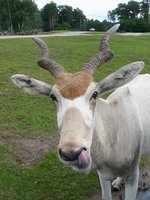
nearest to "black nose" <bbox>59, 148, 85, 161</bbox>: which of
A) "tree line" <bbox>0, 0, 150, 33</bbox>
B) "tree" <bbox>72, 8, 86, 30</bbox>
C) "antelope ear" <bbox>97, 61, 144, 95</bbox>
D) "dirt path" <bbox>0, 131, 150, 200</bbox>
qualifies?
"antelope ear" <bbox>97, 61, 144, 95</bbox>

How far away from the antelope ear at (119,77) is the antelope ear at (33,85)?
2.65 feet

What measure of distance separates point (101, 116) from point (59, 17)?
A: 114144 millimetres

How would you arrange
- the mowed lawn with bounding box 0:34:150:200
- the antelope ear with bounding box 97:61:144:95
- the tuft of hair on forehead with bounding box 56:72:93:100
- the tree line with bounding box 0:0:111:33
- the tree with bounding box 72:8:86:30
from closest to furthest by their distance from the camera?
the tuft of hair on forehead with bounding box 56:72:93:100 → the antelope ear with bounding box 97:61:144:95 → the mowed lawn with bounding box 0:34:150:200 → the tree line with bounding box 0:0:111:33 → the tree with bounding box 72:8:86:30

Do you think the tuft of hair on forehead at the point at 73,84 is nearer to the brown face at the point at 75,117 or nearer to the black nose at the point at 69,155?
the brown face at the point at 75,117

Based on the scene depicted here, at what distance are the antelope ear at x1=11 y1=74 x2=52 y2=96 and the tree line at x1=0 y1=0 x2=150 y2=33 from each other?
72.3m

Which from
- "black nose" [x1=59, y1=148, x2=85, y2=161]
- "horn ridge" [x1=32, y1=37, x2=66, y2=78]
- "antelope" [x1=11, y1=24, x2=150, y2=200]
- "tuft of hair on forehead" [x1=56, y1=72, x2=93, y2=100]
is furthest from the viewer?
"horn ridge" [x1=32, y1=37, x2=66, y2=78]

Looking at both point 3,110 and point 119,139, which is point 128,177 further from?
point 3,110

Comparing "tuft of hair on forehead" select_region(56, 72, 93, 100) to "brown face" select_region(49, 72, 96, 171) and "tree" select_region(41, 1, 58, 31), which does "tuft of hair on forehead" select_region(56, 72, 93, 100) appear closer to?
"brown face" select_region(49, 72, 96, 171)

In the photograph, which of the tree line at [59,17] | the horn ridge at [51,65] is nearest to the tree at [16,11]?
the tree line at [59,17]

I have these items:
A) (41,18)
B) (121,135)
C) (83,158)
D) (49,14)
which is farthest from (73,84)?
(49,14)

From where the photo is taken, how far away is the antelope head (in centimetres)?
494

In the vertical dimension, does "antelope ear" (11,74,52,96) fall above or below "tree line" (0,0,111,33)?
above

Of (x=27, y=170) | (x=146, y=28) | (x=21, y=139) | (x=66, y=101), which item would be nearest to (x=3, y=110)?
(x=21, y=139)

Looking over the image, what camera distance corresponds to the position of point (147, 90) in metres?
7.96
